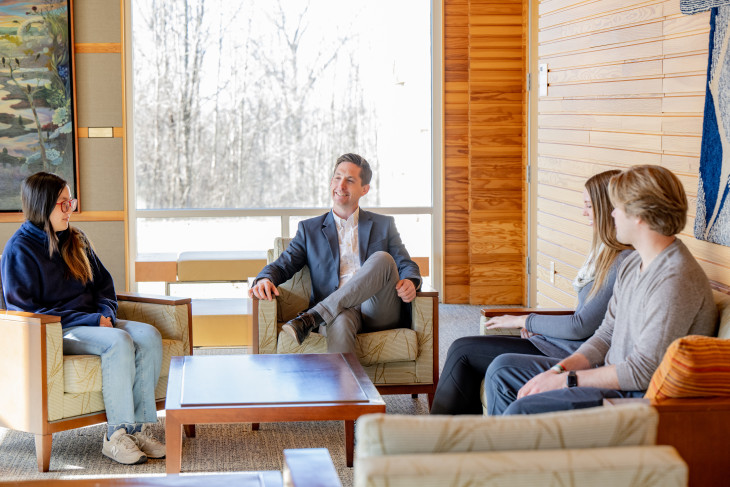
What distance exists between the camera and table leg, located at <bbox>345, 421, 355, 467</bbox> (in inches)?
146

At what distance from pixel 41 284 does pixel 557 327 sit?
226 centimetres

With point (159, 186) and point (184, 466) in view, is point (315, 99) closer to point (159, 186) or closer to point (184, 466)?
point (159, 186)

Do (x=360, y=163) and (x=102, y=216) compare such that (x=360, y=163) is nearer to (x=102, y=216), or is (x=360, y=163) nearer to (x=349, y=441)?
(x=349, y=441)

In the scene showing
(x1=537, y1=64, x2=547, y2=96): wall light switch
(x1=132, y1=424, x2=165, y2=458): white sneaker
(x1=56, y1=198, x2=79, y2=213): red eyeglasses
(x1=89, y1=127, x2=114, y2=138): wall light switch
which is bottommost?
(x1=132, y1=424, x2=165, y2=458): white sneaker

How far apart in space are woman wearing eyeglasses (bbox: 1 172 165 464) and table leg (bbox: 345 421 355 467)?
80 cm

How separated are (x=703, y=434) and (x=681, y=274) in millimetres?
626

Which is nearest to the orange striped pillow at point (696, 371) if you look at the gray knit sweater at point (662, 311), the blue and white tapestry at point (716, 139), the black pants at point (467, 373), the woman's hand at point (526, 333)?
the gray knit sweater at point (662, 311)

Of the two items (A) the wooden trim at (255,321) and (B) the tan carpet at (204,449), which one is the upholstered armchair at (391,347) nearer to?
(A) the wooden trim at (255,321)

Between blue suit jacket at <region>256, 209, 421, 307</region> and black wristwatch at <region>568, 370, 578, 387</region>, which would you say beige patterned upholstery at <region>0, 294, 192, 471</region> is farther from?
black wristwatch at <region>568, 370, 578, 387</region>

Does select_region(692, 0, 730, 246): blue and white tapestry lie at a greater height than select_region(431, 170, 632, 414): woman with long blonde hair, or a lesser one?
greater

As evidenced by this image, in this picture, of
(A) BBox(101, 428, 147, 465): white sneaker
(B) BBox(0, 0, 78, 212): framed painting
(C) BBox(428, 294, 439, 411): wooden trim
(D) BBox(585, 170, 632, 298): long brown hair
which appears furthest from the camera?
(B) BBox(0, 0, 78, 212): framed painting

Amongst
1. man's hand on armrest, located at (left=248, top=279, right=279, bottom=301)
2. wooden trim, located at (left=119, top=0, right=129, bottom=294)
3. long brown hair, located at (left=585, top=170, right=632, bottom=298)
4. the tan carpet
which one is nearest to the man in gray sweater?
long brown hair, located at (left=585, top=170, right=632, bottom=298)

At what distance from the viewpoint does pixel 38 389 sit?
3568 millimetres

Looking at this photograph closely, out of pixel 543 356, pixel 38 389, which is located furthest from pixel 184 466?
pixel 543 356
